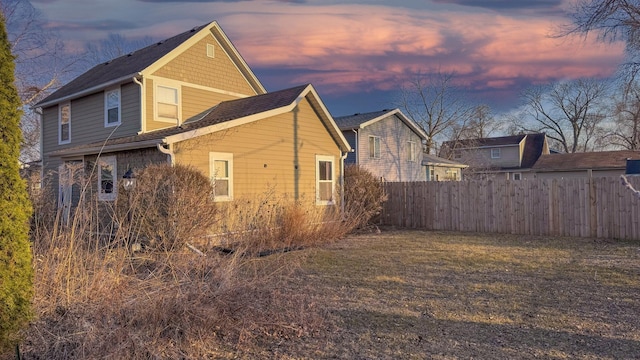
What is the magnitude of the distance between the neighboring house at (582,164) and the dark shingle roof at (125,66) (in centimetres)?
2749

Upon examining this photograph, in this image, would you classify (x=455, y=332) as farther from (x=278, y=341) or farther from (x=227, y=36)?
(x=227, y=36)

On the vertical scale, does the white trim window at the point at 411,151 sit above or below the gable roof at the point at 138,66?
below

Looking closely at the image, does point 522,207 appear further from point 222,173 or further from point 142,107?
point 142,107

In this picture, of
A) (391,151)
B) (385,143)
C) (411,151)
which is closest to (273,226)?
(385,143)

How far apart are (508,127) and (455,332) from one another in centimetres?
5064

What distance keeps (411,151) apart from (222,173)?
55.4 ft

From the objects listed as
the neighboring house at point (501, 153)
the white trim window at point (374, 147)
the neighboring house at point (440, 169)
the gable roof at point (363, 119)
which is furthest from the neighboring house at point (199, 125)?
the neighboring house at point (501, 153)

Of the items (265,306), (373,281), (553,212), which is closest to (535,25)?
(553,212)

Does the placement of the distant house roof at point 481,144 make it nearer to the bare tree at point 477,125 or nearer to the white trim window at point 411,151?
the bare tree at point 477,125

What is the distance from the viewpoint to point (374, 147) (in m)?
22.9

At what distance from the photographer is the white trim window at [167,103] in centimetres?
1349

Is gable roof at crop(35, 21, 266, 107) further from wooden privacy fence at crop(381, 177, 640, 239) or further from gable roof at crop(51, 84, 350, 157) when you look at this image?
wooden privacy fence at crop(381, 177, 640, 239)

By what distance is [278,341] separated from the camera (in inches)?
156

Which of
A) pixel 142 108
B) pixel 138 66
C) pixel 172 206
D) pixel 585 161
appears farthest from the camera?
pixel 585 161
